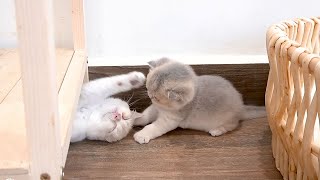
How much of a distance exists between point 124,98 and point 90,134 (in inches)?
8.6

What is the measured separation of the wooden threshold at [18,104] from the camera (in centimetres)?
50

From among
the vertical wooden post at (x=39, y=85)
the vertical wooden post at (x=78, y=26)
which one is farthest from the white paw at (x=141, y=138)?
the vertical wooden post at (x=39, y=85)

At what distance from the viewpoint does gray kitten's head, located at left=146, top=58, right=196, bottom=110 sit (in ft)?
2.88

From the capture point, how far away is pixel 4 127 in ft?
1.90

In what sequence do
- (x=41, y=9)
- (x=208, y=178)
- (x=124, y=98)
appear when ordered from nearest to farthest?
1. (x=41, y=9)
2. (x=208, y=178)
3. (x=124, y=98)

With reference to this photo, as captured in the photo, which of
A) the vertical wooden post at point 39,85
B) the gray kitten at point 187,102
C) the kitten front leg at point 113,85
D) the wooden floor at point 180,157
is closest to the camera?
the vertical wooden post at point 39,85

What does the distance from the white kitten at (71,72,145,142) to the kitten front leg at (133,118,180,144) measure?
0.04 meters

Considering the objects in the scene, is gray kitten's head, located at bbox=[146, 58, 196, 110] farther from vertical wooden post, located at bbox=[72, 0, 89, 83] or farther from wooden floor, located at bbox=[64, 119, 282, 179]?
vertical wooden post, located at bbox=[72, 0, 89, 83]

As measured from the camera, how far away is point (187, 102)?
905 millimetres

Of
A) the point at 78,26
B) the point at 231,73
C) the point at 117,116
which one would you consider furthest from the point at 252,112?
the point at 78,26

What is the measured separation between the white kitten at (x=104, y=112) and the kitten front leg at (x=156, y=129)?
0.13 feet

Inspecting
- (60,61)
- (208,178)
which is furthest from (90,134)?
(208,178)

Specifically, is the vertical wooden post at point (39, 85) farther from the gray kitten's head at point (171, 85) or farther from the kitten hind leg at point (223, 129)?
the kitten hind leg at point (223, 129)

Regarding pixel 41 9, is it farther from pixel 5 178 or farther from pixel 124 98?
pixel 124 98
